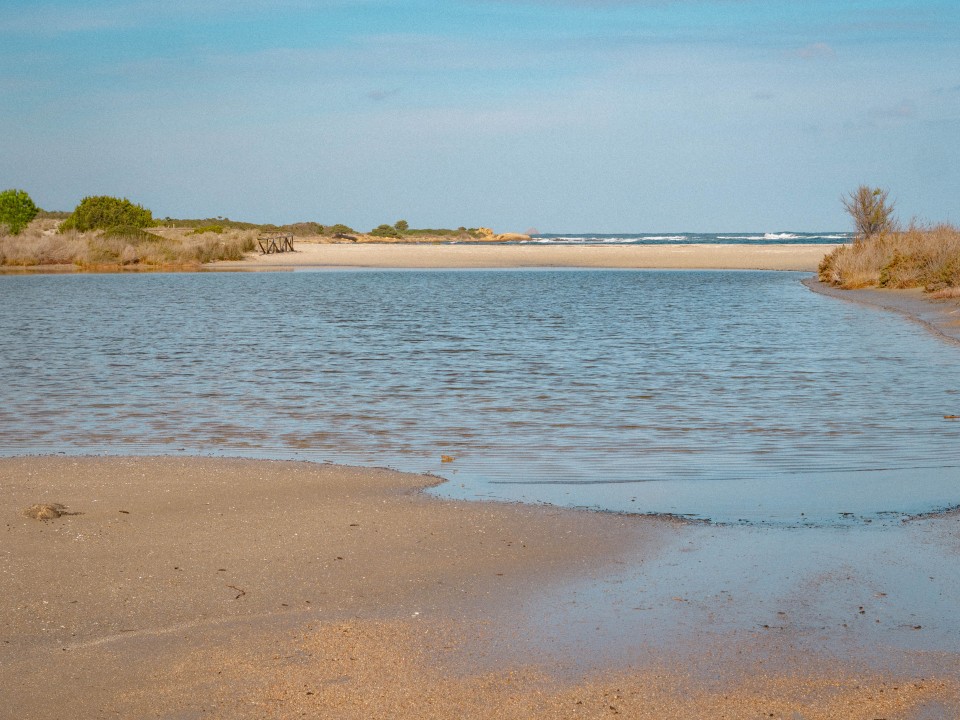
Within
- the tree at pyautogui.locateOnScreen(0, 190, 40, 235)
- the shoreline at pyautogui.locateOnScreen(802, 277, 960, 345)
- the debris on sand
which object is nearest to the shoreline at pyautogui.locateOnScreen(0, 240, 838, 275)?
the tree at pyautogui.locateOnScreen(0, 190, 40, 235)

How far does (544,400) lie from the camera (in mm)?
13297

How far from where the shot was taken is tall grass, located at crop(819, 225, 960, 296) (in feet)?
97.7

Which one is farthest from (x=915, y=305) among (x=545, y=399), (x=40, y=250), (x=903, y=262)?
(x=40, y=250)

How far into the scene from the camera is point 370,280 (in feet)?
159

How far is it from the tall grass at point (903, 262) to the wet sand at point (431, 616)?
24623mm

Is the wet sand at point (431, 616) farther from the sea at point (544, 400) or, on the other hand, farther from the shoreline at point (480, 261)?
the shoreline at point (480, 261)

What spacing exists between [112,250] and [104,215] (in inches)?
564

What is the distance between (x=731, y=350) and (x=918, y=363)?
12.0 feet

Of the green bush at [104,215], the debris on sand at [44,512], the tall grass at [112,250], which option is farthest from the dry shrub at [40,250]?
the debris on sand at [44,512]

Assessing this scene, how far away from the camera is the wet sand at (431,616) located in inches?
173

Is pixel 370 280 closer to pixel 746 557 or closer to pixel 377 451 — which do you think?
pixel 377 451

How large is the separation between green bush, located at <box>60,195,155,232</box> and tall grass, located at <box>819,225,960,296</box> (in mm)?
46675

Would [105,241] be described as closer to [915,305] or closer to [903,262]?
[903,262]

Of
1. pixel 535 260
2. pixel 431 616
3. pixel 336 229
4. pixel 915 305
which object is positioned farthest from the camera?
pixel 336 229
